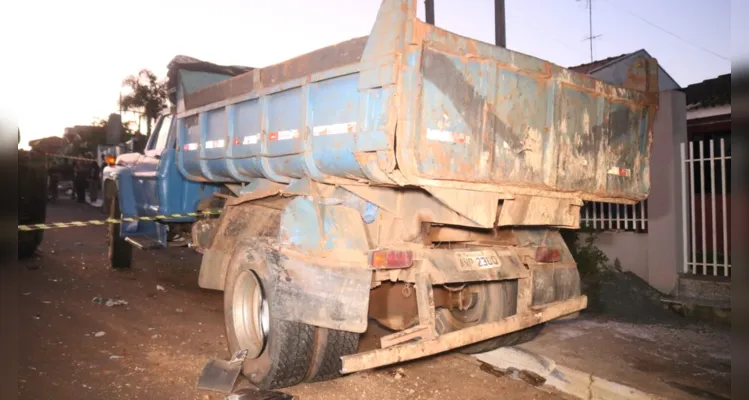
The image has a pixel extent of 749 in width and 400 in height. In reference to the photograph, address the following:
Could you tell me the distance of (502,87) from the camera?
11.8ft

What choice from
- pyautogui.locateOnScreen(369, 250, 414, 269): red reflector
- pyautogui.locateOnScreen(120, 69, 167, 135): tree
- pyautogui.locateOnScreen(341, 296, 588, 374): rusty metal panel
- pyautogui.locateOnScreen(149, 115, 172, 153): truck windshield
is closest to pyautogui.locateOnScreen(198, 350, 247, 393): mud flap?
pyautogui.locateOnScreen(341, 296, 588, 374): rusty metal panel

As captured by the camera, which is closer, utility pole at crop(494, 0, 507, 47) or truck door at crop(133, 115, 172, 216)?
truck door at crop(133, 115, 172, 216)

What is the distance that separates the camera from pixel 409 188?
3.78 meters

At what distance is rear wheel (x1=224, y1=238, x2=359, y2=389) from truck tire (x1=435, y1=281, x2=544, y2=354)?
3.44ft

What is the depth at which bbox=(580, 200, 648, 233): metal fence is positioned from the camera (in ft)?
25.5

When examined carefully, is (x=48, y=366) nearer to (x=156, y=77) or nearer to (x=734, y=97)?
(x=734, y=97)

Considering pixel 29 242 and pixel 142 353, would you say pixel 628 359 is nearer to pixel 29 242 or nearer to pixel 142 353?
pixel 142 353

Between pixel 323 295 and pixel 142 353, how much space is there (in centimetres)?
223

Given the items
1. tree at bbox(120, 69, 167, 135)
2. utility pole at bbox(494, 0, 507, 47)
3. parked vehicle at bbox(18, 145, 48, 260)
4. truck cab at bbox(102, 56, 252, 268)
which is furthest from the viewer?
tree at bbox(120, 69, 167, 135)

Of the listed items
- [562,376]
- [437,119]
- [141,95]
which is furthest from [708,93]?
[141,95]

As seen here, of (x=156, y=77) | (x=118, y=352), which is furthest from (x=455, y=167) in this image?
(x=156, y=77)

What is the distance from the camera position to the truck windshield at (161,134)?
23.3 feet

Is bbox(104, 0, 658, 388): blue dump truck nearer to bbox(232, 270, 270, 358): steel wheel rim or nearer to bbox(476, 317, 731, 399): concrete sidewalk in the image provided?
bbox(232, 270, 270, 358): steel wheel rim

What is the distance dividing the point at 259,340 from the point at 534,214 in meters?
2.36
